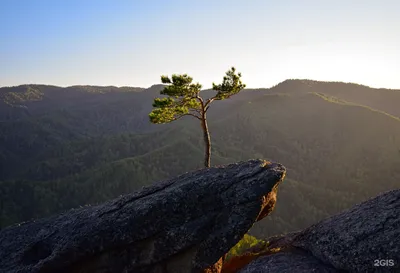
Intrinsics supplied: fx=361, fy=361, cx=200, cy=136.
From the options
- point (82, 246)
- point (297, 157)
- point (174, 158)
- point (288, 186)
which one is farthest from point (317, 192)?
point (82, 246)

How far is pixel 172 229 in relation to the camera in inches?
797

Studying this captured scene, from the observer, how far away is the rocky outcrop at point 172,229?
65.1ft

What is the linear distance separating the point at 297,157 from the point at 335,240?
181 meters

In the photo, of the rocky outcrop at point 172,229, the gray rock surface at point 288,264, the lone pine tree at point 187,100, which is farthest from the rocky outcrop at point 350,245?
the lone pine tree at point 187,100

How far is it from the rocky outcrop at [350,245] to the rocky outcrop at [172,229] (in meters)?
2.84

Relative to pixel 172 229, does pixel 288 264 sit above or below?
below


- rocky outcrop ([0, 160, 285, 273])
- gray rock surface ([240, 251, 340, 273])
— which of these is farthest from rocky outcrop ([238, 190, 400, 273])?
rocky outcrop ([0, 160, 285, 273])

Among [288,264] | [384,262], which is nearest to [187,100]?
[288,264]

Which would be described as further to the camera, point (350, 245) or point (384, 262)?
point (350, 245)

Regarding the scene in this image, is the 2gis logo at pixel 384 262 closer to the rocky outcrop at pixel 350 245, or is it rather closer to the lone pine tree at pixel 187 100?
the rocky outcrop at pixel 350 245

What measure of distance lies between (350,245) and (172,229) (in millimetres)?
9250

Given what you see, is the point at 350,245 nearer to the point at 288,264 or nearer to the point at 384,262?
the point at 384,262

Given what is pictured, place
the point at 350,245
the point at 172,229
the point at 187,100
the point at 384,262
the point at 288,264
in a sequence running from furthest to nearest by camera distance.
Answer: the point at 187,100
the point at 172,229
the point at 288,264
the point at 350,245
the point at 384,262

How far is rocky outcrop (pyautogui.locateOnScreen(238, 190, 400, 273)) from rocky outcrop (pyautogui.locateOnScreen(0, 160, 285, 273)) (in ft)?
9.30
